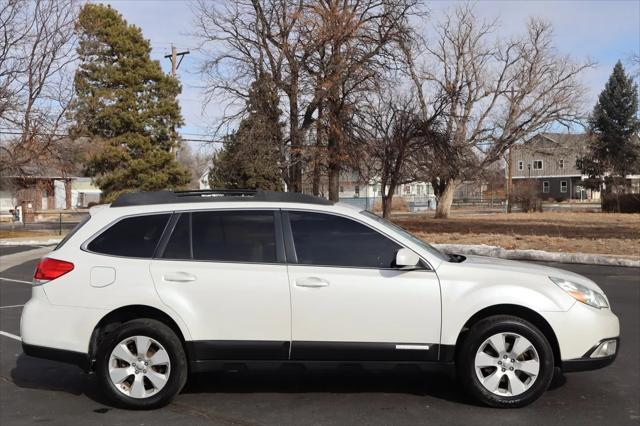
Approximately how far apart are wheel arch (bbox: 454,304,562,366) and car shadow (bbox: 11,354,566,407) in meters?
0.63

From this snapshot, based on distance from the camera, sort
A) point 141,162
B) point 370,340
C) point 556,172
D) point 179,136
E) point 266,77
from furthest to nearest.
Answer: point 556,172, point 179,136, point 141,162, point 266,77, point 370,340

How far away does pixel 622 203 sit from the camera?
42.5m

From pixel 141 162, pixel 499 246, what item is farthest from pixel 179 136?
pixel 499 246

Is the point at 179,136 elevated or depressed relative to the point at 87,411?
elevated

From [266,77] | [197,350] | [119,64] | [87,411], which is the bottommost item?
[87,411]

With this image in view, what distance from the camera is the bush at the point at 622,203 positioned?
137 ft

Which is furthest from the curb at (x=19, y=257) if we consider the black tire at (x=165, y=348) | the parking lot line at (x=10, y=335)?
the black tire at (x=165, y=348)

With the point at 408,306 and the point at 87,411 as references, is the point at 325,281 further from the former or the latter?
the point at 87,411

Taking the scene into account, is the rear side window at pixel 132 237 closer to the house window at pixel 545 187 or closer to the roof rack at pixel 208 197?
the roof rack at pixel 208 197

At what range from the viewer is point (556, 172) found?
261 ft

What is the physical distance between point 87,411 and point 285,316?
1.75 meters

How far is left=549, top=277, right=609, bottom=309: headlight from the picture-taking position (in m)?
4.80

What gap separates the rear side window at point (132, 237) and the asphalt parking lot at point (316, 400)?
1258mm

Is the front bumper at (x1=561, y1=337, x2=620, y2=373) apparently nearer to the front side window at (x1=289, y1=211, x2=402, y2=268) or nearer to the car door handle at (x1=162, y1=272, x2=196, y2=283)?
the front side window at (x1=289, y1=211, x2=402, y2=268)
